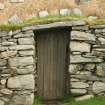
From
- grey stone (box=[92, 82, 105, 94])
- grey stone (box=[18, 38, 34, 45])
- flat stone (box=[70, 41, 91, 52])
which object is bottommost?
grey stone (box=[92, 82, 105, 94])

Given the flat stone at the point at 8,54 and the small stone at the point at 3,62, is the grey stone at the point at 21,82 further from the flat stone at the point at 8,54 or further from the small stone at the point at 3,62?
the flat stone at the point at 8,54

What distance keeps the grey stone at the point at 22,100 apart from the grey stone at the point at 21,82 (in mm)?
243

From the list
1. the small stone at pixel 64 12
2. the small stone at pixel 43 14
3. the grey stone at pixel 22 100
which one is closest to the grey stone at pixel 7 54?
the grey stone at pixel 22 100

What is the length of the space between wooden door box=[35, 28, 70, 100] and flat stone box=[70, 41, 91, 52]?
0.65 metres

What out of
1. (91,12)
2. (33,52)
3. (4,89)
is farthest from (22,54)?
(91,12)

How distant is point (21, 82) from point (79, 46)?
183 centimetres

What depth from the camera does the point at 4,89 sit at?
9.60 metres

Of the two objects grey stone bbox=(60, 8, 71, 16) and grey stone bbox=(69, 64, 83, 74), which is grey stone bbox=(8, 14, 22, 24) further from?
grey stone bbox=(69, 64, 83, 74)

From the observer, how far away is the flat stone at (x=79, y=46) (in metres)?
9.68

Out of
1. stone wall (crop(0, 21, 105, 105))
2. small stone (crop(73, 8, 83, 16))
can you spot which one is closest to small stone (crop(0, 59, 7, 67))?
stone wall (crop(0, 21, 105, 105))

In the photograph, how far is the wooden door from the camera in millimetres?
10375

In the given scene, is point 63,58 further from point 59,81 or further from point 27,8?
point 27,8

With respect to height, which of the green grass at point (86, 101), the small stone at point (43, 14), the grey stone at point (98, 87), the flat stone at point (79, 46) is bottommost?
the green grass at point (86, 101)

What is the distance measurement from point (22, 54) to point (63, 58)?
4.50ft
